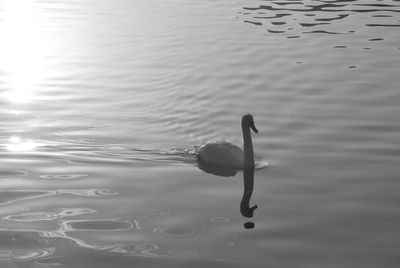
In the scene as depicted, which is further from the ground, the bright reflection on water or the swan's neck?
the bright reflection on water

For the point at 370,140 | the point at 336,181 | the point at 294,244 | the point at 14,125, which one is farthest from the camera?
the point at 14,125

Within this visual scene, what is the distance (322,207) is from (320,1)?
28.4 meters

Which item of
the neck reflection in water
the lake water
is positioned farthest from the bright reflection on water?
the neck reflection in water

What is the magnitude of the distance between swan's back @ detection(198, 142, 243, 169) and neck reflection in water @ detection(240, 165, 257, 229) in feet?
0.95

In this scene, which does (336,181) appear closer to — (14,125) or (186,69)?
(14,125)

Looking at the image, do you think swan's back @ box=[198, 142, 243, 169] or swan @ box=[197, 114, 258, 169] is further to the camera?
swan's back @ box=[198, 142, 243, 169]

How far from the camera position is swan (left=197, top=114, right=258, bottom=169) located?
18609 millimetres

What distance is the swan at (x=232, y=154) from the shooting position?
18.6 m

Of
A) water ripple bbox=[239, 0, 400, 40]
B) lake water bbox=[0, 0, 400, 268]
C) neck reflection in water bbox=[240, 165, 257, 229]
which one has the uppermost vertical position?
water ripple bbox=[239, 0, 400, 40]

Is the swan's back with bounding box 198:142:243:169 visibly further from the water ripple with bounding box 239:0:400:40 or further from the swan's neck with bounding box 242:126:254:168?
the water ripple with bounding box 239:0:400:40

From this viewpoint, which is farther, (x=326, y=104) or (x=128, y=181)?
(x=326, y=104)

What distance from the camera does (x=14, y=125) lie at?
2272 cm

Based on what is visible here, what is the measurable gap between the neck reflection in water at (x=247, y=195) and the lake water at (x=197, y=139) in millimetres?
109

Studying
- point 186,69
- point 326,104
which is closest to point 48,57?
point 186,69
